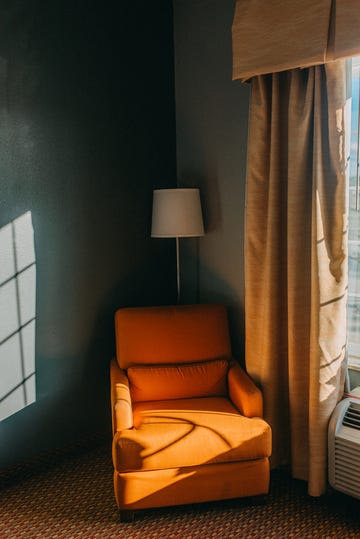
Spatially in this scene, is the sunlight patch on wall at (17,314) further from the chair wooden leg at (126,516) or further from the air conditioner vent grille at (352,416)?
the air conditioner vent grille at (352,416)

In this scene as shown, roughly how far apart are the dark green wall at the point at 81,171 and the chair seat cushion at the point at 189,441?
26.6 inches

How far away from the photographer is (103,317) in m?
3.15

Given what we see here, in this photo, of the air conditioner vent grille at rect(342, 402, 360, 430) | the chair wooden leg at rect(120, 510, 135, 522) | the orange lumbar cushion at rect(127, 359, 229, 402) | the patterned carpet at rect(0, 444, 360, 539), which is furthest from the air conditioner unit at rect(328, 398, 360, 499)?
the chair wooden leg at rect(120, 510, 135, 522)

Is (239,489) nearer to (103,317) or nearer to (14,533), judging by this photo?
(14,533)

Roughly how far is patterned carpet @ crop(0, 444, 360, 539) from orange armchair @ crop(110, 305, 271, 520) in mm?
103

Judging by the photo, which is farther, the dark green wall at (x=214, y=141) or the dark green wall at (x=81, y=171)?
the dark green wall at (x=214, y=141)

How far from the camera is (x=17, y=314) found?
2727 mm

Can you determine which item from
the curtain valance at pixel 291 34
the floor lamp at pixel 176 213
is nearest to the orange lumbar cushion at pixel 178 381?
the floor lamp at pixel 176 213

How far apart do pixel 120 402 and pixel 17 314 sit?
2.44 feet

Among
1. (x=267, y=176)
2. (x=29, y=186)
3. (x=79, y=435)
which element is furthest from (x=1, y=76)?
(x=79, y=435)

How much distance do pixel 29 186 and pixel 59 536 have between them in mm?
1755

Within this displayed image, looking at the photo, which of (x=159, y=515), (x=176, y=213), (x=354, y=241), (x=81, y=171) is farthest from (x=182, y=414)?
(x=81, y=171)

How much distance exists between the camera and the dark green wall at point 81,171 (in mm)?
2676

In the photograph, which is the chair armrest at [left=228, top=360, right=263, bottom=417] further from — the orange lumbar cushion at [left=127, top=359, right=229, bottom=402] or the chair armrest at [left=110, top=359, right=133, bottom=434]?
the chair armrest at [left=110, top=359, right=133, bottom=434]
